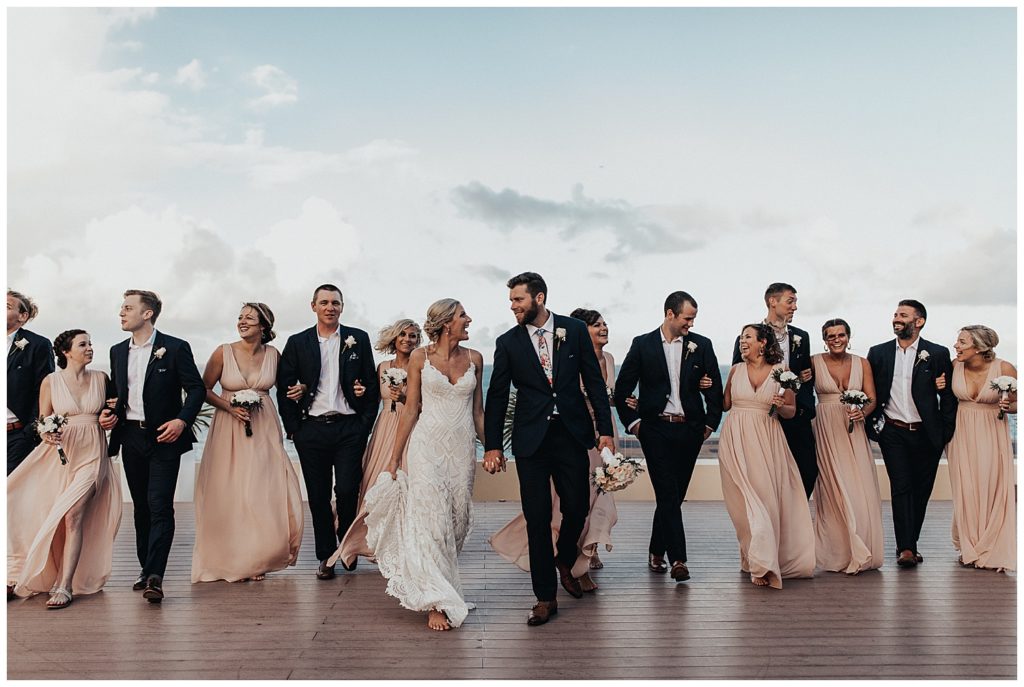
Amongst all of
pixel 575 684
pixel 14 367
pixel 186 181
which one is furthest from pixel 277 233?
pixel 575 684

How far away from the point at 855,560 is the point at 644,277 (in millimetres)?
35914

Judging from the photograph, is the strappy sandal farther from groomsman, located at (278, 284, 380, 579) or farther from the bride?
the bride

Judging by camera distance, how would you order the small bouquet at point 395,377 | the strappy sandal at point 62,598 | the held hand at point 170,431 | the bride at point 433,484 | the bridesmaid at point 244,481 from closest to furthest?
the bride at point 433,484
the strappy sandal at point 62,598
the held hand at point 170,431
the bridesmaid at point 244,481
the small bouquet at point 395,377

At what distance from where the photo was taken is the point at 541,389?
198 inches

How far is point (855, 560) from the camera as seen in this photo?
20.3ft

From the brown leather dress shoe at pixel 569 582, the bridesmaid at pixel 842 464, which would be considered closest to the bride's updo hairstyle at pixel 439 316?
the brown leather dress shoe at pixel 569 582

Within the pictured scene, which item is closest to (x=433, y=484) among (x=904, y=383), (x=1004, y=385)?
(x=904, y=383)

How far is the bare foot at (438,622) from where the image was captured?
15.9ft

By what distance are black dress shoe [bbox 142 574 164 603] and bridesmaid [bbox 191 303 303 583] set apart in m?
0.58

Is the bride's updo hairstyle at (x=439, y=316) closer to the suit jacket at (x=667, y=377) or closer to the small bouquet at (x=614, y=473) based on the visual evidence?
the small bouquet at (x=614, y=473)

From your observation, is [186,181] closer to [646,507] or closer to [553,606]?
[646,507]

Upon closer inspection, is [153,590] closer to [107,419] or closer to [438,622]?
[107,419]

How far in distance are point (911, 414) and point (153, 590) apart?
4.88 metres

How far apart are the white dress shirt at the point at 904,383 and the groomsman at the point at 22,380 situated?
545 centimetres
